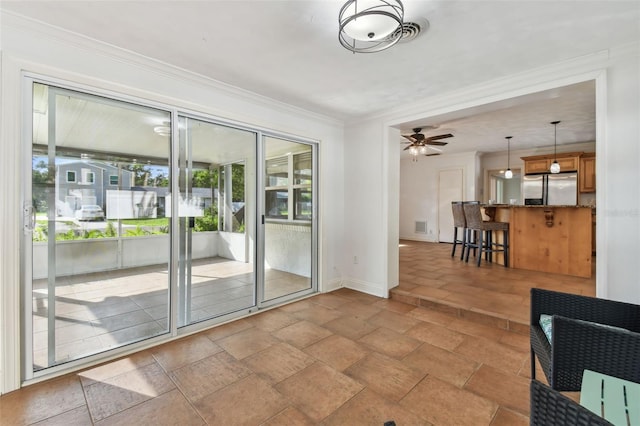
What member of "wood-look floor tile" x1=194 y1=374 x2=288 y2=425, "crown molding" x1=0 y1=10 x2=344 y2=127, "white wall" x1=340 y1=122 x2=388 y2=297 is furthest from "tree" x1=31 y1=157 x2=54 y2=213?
"white wall" x1=340 y1=122 x2=388 y2=297

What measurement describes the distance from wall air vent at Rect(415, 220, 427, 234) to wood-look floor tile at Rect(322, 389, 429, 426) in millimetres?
7122

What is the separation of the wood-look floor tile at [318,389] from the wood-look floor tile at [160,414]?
0.57 meters

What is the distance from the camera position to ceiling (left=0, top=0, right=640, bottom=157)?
186 cm

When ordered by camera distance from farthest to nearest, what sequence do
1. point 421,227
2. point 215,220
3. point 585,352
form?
point 421,227, point 215,220, point 585,352

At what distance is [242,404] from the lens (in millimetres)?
1854

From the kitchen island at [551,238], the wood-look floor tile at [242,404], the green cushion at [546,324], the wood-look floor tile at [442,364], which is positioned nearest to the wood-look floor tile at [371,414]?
the wood-look floor tile at [242,404]

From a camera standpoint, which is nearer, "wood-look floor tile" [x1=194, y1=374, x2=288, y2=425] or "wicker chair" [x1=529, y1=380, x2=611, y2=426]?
"wicker chair" [x1=529, y1=380, x2=611, y2=426]

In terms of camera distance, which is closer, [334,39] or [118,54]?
[334,39]

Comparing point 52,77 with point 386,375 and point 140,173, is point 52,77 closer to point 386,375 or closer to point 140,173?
point 140,173

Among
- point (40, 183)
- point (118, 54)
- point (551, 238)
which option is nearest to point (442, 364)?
point (40, 183)

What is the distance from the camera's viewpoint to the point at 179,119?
2.81 metres

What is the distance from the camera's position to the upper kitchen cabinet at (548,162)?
6258 mm

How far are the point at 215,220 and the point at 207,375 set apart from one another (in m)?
1.53

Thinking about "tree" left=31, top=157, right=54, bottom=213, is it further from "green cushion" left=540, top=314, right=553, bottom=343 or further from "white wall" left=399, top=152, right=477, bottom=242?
"white wall" left=399, top=152, right=477, bottom=242
